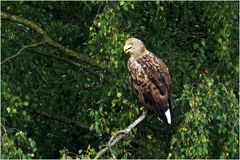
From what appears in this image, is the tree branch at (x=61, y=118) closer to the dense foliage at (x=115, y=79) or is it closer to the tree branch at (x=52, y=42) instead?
the dense foliage at (x=115, y=79)

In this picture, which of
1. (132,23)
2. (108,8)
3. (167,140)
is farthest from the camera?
(167,140)

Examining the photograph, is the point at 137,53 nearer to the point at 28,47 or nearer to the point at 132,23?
the point at 132,23

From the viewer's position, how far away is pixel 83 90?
33.5 ft

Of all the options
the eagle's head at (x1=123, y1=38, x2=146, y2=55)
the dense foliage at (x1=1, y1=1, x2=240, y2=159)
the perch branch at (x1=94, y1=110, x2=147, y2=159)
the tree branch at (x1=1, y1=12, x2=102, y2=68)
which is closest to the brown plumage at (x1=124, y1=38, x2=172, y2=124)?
the eagle's head at (x1=123, y1=38, x2=146, y2=55)

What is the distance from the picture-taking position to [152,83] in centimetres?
805

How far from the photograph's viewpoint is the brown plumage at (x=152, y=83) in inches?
313

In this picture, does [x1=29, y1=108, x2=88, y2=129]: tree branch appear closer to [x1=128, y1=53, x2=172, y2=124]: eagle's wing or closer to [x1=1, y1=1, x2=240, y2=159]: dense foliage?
[x1=1, y1=1, x2=240, y2=159]: dense foliage

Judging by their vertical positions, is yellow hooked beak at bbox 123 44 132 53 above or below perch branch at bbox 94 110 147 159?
above

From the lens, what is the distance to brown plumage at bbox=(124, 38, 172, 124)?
26.1 ft

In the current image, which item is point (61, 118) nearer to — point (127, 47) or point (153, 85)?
point (127, 47)

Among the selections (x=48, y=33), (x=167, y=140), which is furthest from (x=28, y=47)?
(x=167, y=140)

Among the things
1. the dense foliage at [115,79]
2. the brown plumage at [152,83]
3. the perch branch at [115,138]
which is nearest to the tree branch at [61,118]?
the dense foliage at [115,79]

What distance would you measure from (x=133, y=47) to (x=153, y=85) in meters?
0.42

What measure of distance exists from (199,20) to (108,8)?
1.68m
